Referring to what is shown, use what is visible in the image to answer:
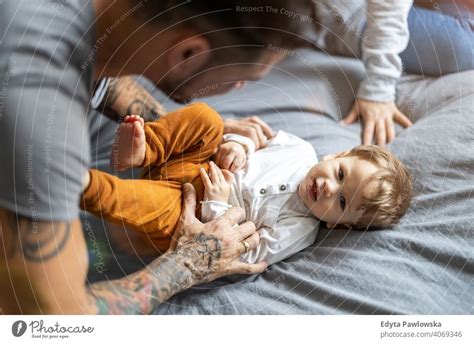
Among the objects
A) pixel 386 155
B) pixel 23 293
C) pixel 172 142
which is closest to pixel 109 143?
pixel 172 142

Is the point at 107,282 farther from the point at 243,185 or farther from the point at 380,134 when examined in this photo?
the point at 380,134

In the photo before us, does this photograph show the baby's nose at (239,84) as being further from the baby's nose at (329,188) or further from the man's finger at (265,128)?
the baby's nose at (329,188)

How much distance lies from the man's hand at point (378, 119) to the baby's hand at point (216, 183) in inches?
6.4

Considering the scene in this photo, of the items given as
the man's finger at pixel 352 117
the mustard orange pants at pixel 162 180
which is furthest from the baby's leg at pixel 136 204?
the man's finger at pixel 352 117

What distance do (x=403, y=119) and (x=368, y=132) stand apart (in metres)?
0.04

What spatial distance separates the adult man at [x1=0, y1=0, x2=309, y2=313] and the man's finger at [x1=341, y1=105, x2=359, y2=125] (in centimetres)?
17

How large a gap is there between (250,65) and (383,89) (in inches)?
5.8

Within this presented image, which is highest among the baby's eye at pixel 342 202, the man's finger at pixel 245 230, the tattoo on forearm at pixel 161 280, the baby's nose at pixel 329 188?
the baby's nose at pixel 329 188

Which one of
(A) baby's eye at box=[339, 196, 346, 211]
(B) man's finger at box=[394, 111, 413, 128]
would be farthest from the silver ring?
(B) man's finger at box=[394, 111, 413, 128]

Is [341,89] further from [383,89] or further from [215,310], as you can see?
[215,310]

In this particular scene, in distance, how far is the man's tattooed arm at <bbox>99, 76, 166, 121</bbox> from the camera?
24.2 inches

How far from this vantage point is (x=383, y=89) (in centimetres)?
66

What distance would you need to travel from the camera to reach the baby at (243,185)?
22.9 inches

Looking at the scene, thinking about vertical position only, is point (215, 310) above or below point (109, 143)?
below
